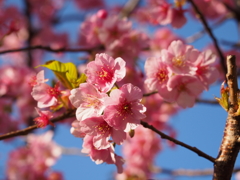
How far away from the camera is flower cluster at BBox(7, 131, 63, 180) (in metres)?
3.29

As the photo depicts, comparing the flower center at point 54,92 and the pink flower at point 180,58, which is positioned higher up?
the pink flower at point 180,58

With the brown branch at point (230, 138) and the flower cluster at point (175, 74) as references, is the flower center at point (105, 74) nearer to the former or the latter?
the flower cluster at point (175, 74)

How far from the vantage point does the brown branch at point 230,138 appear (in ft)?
3.66

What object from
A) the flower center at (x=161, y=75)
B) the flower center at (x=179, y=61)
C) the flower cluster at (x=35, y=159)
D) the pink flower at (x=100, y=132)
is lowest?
the flower cluster at (x=35, y=159)

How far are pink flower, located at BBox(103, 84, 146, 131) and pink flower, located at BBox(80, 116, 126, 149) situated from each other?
0.20 feet

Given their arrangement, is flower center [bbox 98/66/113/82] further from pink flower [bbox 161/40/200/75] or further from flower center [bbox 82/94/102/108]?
pink flower [bbox 161/40/200/75]

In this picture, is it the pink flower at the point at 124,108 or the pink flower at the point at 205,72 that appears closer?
the pink flower at the point at 124,108

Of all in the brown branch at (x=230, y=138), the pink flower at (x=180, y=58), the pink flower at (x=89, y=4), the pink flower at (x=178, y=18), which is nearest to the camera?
the brown branch at (x=230, y=138)

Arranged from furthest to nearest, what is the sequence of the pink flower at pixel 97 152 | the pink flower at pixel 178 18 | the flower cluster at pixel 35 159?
1. the flower cluster at pixel 35 159
2. the pink flower at pixel 178 18
3. the pink flower at pixel 97 152

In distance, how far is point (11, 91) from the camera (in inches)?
140

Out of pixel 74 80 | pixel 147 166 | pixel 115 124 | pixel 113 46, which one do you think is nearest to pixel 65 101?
pixel 74 80

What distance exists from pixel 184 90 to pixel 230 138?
0.38 meters

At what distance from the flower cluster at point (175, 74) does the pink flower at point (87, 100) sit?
39 cm

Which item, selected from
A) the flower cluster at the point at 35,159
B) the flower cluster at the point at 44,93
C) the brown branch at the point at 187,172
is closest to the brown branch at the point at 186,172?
the brown branch at the point at 187,172
